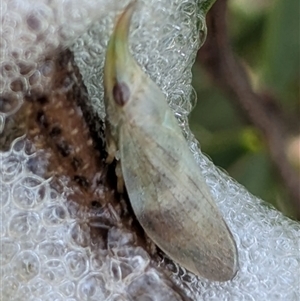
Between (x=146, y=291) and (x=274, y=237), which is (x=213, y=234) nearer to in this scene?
(x=146, y=291)

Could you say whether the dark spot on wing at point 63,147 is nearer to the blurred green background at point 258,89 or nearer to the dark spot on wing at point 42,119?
the dark spot on wing at point 42,119

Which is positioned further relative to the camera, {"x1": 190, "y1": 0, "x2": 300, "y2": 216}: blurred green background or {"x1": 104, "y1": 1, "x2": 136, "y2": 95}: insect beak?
{"x1": 190, "y1": 0, "x2": 300, "y2": 216}: blurred green background

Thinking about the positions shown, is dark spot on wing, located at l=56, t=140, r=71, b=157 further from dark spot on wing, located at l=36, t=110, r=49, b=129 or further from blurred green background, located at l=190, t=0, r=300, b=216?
blurred green background, located at l=190, t=0, r=300, b=216

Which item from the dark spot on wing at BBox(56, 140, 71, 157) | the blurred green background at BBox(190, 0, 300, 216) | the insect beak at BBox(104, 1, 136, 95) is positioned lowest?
the blurred green background at BBox(190, 0, 300, 216)

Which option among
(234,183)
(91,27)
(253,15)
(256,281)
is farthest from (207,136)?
(91,27)

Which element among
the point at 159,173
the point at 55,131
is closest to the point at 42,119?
the point at 55,131

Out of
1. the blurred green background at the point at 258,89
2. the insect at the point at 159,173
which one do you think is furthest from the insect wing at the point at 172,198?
the blurred green background at the point at 258,89

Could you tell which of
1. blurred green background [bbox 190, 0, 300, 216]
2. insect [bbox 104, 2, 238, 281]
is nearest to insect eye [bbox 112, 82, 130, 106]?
insect [bbox 104, 2, 238, 281]
